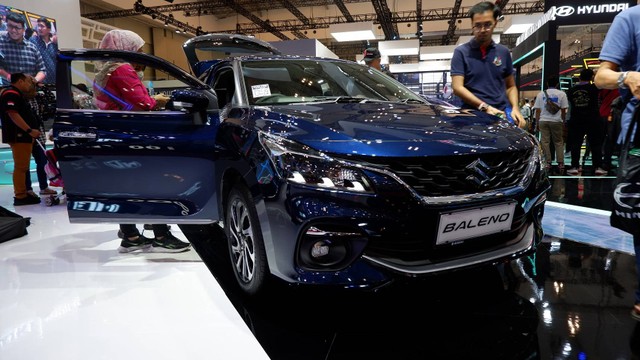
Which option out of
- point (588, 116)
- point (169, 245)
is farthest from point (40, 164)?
point (588, 116)

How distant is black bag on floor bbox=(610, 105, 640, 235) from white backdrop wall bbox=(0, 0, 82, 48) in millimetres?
10248

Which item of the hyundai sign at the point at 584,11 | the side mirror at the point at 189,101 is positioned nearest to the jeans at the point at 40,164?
the side mirror at the point at 189,101

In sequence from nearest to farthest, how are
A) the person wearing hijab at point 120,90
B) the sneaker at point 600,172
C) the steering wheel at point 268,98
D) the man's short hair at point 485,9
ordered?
1. the steering wheel at point 268,98
2. the person wearing hijab at point 120,90
3. the man's short hair at point 485,9
4. the sneaker at point 600,172

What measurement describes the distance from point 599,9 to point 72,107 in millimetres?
9542

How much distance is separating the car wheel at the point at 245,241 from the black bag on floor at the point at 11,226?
2.20 m

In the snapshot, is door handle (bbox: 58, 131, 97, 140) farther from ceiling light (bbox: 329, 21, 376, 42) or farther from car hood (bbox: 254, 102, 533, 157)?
ceiling light (bbox: 329, 21, 376, 42)

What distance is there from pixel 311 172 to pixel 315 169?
0.06 ft

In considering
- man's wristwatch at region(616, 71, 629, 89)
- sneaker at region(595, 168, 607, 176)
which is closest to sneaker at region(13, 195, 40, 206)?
man's wristwatch at region(616, 71, 629, 89)

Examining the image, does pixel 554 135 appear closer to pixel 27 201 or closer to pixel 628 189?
pixel 628 189

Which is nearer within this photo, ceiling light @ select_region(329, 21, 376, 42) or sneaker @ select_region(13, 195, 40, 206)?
sneaker @ select_region(13, 195, 40, 206)

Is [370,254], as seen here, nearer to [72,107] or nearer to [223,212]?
[223,212]

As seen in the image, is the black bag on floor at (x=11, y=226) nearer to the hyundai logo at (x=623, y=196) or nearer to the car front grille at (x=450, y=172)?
the car front grille at (x=450, y=172)

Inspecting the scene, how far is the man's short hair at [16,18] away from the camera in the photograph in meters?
8.41

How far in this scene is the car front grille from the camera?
63.8 inches
